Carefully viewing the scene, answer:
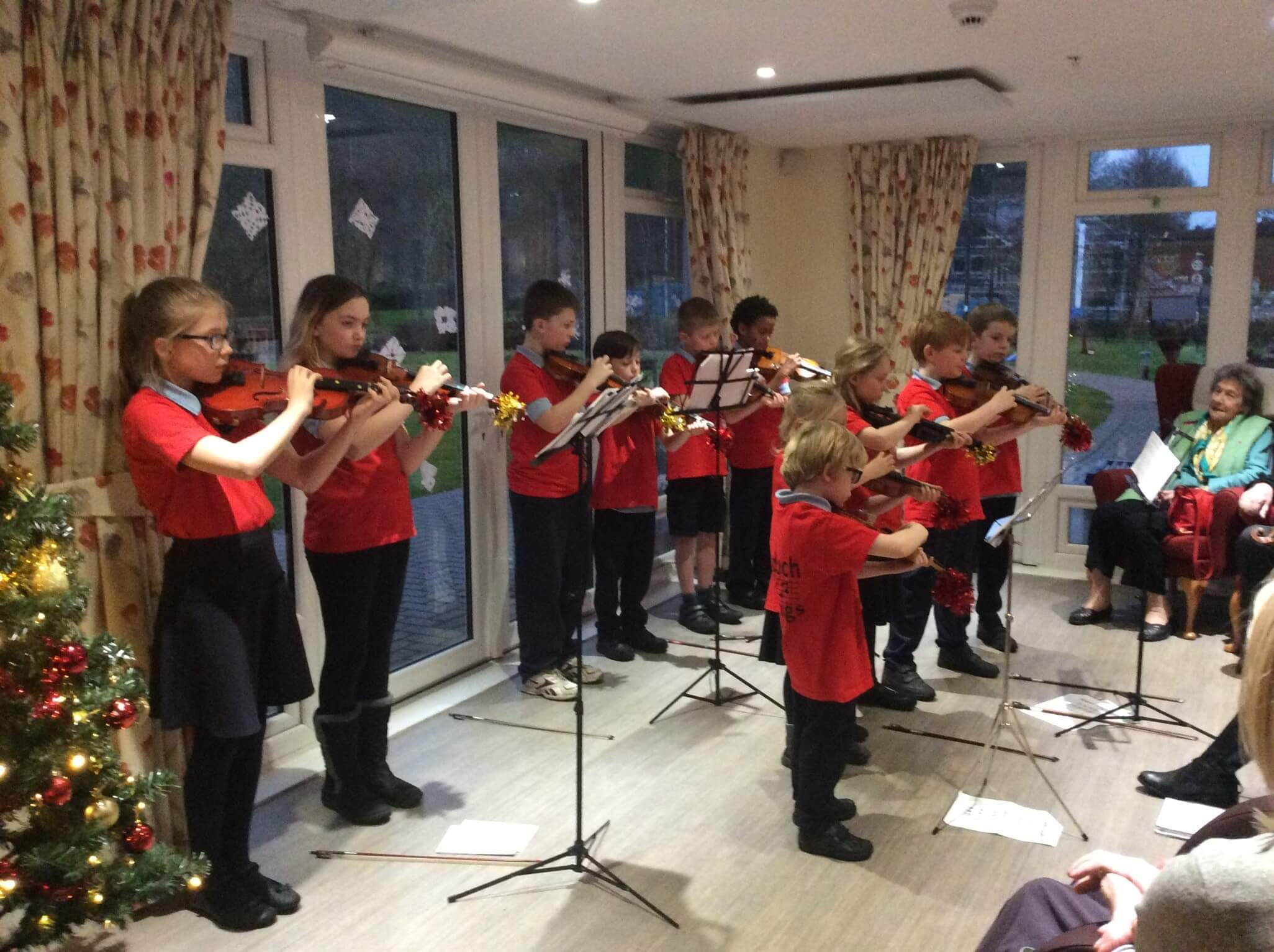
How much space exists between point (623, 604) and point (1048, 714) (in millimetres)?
1672

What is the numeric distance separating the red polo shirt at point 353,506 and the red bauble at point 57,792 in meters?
0.96

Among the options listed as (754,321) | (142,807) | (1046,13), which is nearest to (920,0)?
(1046,13)

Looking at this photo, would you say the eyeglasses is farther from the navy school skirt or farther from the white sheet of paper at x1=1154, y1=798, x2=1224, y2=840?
the white sheet of paper at x1=1154, y1=798, x2=1224, y2=840

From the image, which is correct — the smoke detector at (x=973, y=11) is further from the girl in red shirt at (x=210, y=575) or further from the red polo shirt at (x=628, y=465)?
the girl in red shirt at (x=210, y=575)

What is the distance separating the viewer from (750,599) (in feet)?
15.7

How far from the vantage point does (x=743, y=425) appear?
179 inches

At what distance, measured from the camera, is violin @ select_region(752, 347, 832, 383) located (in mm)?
4254

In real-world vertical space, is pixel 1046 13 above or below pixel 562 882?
above

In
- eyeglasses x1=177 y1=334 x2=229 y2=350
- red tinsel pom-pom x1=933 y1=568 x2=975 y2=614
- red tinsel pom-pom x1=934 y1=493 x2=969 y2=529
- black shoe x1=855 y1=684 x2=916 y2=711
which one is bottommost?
black shoe x1=855 y1=684 x2=916 y2=711

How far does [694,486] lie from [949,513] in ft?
4.40

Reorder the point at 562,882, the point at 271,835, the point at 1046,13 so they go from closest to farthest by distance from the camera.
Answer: the point at 562,882, the point at 271,835, the point at 1046,13

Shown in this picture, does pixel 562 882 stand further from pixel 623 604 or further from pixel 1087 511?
pixel 1087 511

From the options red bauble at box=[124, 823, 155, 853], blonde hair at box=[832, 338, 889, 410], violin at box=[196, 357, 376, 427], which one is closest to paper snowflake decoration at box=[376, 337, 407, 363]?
violin at box=[196, 357, 376, 427]

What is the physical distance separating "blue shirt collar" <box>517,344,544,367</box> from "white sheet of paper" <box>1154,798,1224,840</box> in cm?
237
